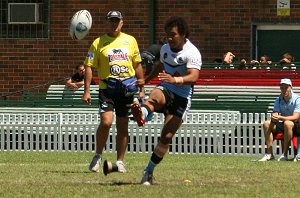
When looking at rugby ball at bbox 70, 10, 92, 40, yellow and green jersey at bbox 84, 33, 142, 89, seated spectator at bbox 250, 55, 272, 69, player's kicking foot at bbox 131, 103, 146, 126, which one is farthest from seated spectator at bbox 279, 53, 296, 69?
player's kicking foot at bbox 131, 103, 146, 126

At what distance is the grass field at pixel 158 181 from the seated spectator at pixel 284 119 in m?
3.60

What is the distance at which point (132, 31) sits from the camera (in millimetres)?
29734

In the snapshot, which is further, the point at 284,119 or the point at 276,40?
the point at 276,40

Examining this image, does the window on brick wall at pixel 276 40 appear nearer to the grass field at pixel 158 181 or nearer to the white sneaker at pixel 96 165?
the grass field at pixel 158 181

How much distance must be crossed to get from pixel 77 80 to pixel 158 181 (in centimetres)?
1417

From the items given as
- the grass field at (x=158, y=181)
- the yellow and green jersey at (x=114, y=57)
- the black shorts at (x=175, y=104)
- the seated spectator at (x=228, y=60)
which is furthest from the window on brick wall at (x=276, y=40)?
the black shorts at (x=175, y=104)

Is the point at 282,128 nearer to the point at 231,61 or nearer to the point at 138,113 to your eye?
the point at 231,61

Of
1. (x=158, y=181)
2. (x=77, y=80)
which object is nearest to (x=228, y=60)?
(x=77, y=80)

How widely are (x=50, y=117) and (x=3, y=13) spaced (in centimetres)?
667

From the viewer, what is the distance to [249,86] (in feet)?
86.0

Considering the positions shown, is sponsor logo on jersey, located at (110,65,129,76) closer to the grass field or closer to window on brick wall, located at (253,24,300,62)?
the grass field

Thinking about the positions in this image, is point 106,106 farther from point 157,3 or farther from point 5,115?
point 157,3

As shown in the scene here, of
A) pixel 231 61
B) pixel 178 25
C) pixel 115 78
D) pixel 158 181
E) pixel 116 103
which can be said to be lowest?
pixel 158 181

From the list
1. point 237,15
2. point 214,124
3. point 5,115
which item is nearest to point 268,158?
point 214,124
